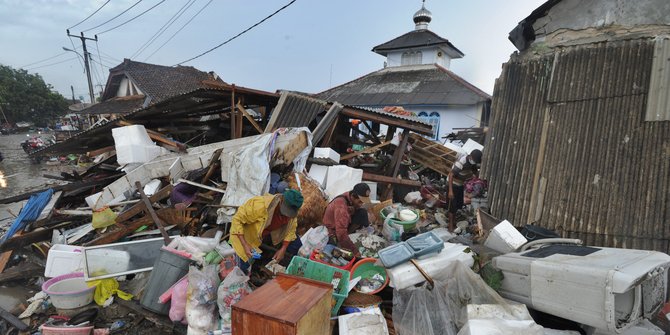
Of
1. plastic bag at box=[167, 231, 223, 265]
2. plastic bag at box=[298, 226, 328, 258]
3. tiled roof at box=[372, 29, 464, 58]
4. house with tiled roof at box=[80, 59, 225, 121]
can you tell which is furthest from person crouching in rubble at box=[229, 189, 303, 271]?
tiled roof at box=[372, 29, 464, 58]

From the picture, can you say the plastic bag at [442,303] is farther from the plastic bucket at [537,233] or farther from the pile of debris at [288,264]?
the plastic bucket at [537,233]

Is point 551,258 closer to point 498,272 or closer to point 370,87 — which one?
point 498,272

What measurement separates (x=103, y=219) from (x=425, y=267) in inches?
204

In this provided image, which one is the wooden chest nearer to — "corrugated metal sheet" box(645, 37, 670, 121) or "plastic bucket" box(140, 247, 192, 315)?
"plastic bucket" box(140, 247, 192, 315)

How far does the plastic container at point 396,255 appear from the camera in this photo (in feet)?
10.8

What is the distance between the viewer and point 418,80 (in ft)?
62.6

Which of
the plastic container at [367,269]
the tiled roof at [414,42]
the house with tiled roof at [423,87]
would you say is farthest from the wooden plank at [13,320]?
the tiled roof at [414,42]

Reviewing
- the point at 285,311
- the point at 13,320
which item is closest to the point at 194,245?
the point at 13,320

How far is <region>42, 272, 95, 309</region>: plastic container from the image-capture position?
374 cm

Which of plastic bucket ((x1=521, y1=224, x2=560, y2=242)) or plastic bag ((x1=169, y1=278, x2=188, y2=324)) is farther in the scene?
plastic bucket ((x1=521, y1=224, x2=560, y2=242))

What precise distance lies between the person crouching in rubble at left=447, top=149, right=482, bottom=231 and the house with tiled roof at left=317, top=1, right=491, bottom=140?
9760 millimetres

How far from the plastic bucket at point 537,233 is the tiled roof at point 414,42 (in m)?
18.3

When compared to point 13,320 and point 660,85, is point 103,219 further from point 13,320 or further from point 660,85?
point 660,85

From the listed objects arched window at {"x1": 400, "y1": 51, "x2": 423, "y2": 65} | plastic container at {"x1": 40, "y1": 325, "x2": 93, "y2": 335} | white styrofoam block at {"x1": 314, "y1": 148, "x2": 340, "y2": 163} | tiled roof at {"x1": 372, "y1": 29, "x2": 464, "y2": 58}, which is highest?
tiled roof at {"x1": 372, "y1": 29, "x2": 464, "y2": 58}
